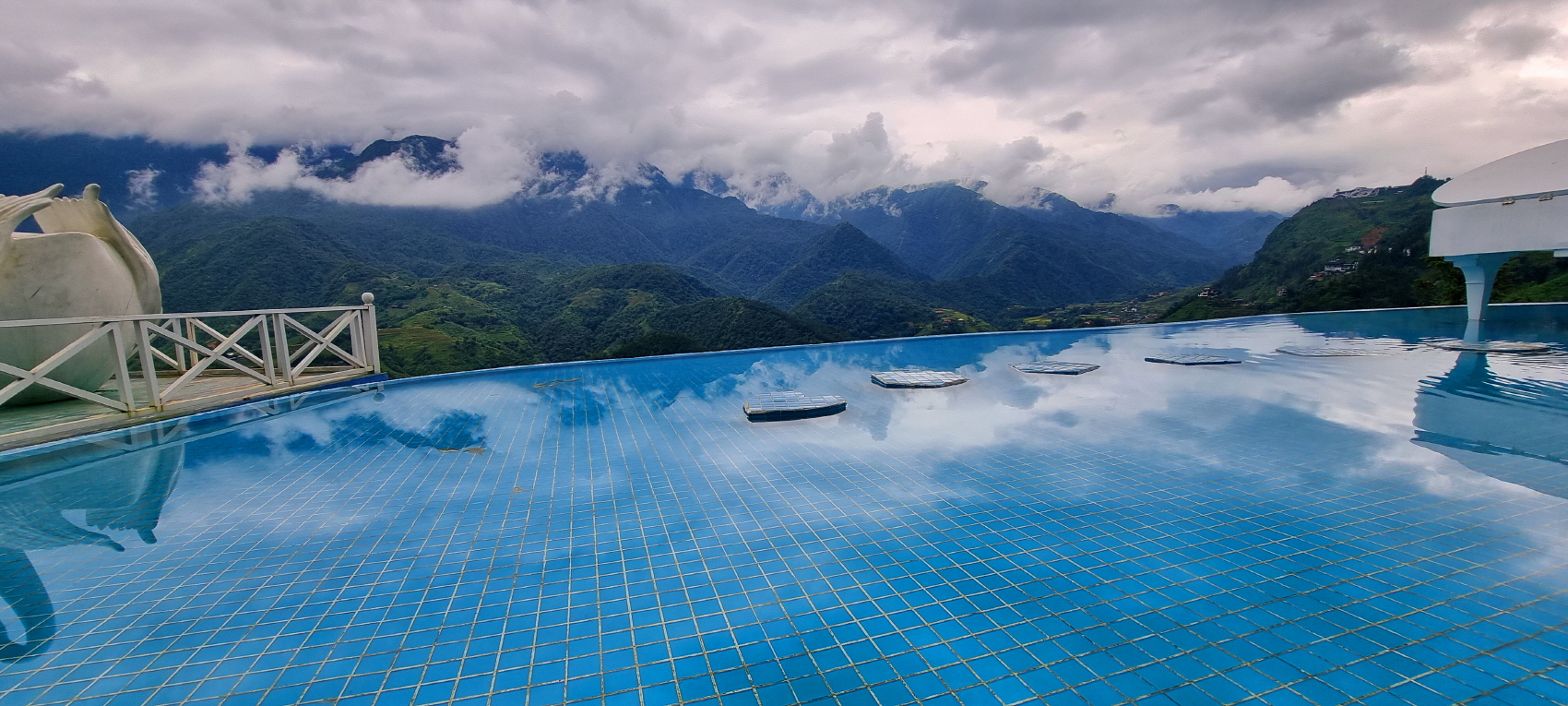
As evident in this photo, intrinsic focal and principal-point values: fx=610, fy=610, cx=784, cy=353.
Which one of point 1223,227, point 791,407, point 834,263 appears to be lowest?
point 791,407

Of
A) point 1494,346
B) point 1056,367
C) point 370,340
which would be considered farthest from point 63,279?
point 1494,346

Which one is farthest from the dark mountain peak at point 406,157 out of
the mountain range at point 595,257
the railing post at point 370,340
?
the railing post at point 370,340

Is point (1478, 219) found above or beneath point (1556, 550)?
above

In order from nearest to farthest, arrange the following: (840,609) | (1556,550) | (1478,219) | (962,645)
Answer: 1. (962,645)
2. (840,609)
3. (1556,550)
4. (1478,219)

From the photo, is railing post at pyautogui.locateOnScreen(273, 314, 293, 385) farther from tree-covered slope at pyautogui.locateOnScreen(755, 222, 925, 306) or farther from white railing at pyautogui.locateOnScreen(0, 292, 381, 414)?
tree-covered slope at pyautogui.locateOnScreen(755, 222, 925, 306)

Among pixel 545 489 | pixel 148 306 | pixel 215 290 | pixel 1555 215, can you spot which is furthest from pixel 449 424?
pixel 215 290

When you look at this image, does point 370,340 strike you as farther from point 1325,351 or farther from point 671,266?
point 671,266

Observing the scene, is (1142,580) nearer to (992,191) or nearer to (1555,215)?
(1555,215)

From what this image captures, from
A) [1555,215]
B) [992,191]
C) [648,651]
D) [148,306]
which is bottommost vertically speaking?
[648,651]

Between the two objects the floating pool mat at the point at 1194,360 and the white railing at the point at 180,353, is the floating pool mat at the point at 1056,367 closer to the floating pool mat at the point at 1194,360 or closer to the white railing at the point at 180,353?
the floating pool mat at the point at 1194,360
